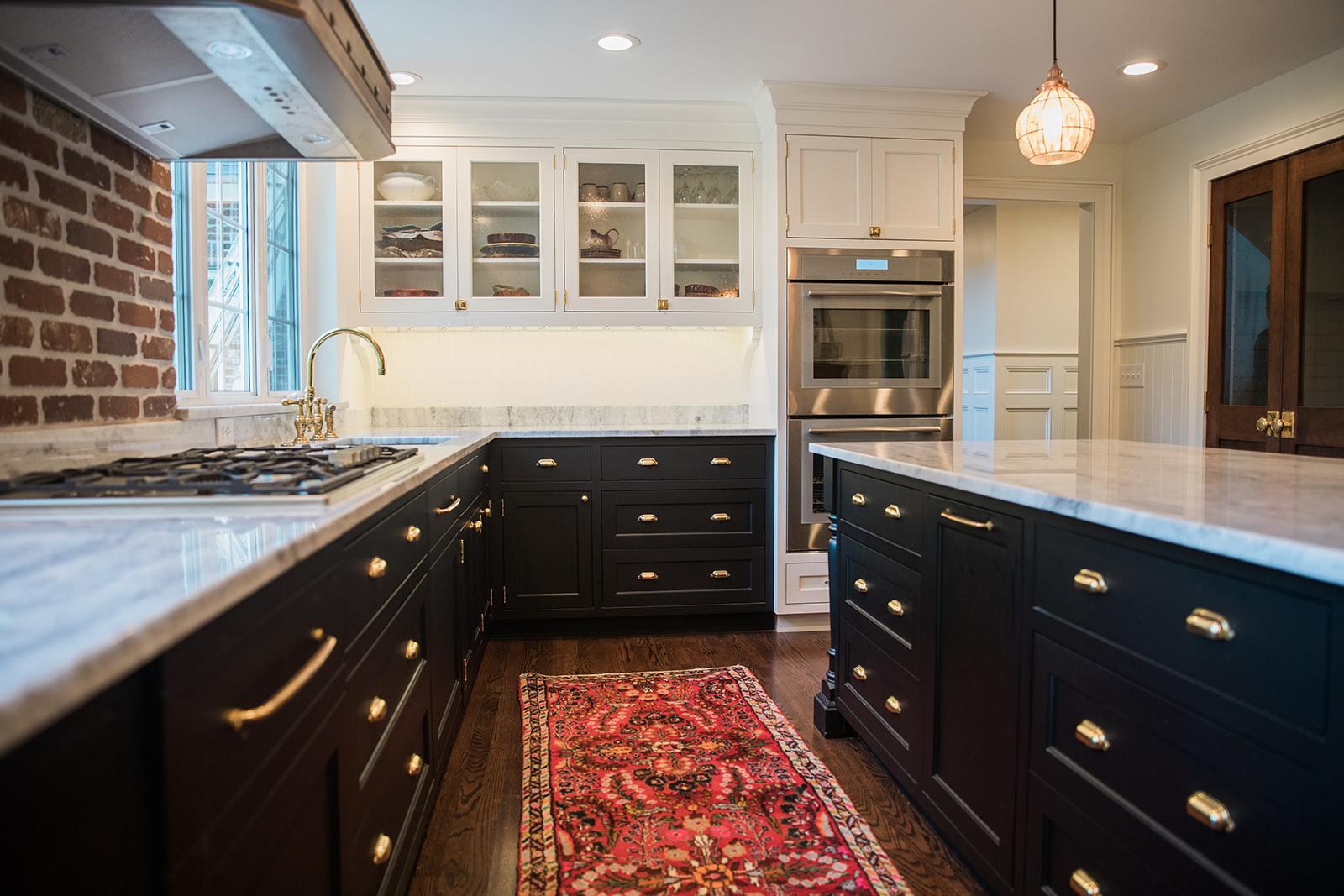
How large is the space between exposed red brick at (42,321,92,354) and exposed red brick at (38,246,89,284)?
0.09 m

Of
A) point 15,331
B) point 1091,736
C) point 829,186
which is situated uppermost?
point 829,186

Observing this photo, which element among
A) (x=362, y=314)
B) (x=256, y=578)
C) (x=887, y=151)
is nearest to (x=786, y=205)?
(x=887, y=151)

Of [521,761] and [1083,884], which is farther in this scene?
[521,761]

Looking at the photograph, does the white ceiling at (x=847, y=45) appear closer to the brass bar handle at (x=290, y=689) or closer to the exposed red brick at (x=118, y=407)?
the exposed red brick at (x=118, y=407)

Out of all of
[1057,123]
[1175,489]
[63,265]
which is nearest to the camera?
[1175,489]

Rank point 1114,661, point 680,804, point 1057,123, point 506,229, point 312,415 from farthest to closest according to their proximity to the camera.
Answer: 1. point 506,229
2. point 312,415
3. point 1057,123
4. point 680,804
5. point 1114,661

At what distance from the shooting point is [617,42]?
3174 millimetres

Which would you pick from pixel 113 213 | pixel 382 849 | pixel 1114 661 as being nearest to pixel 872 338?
pixel 1114 661

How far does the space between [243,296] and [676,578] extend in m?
2.07

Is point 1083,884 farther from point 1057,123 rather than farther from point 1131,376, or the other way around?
point 1131,376

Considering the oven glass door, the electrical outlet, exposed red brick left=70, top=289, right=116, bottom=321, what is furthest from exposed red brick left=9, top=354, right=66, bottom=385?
the electrical outlet

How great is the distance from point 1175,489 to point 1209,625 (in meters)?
0.41

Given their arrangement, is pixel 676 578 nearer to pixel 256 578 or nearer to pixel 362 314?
pixel 362 314

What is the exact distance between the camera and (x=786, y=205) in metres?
3.71
